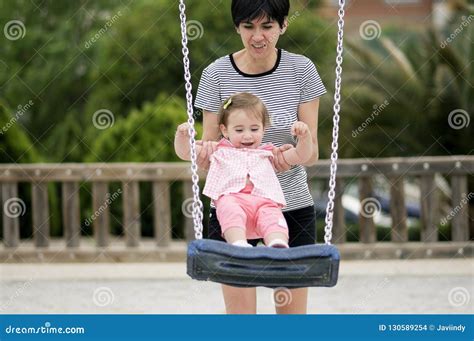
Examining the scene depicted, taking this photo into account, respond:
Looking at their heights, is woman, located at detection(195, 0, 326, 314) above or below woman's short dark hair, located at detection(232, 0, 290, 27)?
below

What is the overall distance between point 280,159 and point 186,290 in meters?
4.21

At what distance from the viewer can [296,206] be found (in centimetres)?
417

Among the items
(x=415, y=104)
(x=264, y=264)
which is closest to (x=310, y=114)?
(x=264, y=264)

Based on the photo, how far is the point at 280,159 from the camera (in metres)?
→ 4.10

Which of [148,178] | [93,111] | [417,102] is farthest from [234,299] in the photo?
[93,111]

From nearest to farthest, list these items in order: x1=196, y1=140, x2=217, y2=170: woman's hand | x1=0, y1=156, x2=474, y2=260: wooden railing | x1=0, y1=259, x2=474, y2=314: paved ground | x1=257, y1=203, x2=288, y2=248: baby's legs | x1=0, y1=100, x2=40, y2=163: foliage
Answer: x1=257, y1=203, x2=288, y2=248: baby's legs < x1=196, y1=140, x2=217, y2=170: woman's hand < x1=0, y1=259, x2=474, y2=314: paved ground < x1=0, y1=156, x2=474, y2=260: wooden railing < x1=0, y1=100, x2=40, y2=163: foliage

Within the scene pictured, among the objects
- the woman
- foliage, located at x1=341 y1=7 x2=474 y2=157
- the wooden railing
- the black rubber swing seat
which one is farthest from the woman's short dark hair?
foliage, located at x1=341 y1=7 x2=474 y2=157

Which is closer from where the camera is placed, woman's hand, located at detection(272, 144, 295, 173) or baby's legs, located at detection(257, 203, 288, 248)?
baby's legs, located at detection(257, 203, 288, 248)

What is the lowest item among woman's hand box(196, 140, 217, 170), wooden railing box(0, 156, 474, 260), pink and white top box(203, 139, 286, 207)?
wooden railing box(0, 156, 474, 260)

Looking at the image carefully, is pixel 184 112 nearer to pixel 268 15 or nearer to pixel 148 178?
pixel 148 178

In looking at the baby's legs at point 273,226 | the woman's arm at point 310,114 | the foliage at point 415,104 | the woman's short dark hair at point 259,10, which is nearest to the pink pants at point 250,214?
the baby's legs at point 273,226

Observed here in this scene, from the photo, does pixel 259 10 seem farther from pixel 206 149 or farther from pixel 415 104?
pixel 415 104

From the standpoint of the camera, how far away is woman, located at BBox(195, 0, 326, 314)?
161 inches

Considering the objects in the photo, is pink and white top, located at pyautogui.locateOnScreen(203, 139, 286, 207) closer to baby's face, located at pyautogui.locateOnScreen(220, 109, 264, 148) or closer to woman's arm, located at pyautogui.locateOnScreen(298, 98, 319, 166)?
baby's face, located at pyautogui.locateOnScreen(220, 109, 264, 148)
